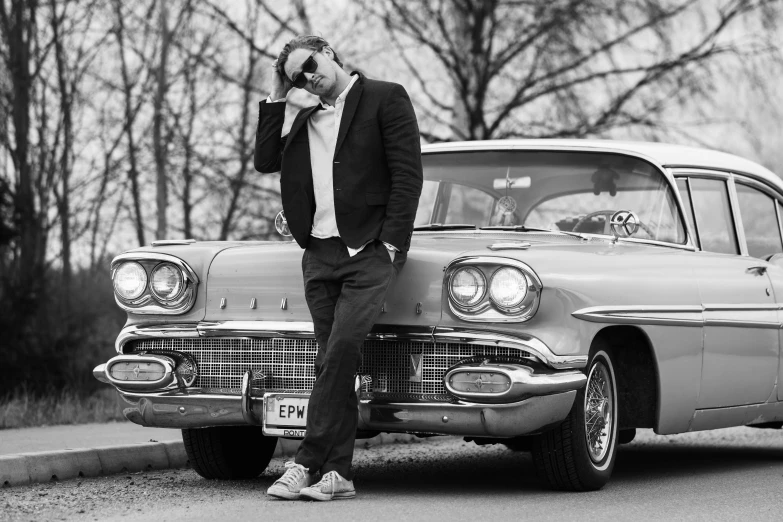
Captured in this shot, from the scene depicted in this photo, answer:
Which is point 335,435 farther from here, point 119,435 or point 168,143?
point 168,143

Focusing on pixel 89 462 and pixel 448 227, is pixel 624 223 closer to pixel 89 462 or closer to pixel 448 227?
pixel 448 227

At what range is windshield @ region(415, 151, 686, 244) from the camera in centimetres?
708

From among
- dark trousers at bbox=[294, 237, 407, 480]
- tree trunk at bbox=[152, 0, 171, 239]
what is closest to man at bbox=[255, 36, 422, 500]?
dark trousers at bbox=[294, 237, 407, 480]

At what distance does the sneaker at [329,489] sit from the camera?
18.7 ft

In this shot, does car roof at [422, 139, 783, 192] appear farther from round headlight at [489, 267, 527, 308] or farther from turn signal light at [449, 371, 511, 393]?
turn signal light at [449, 371, 511, 393]

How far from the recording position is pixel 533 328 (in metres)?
5.70

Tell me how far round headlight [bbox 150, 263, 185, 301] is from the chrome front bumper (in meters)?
0.49

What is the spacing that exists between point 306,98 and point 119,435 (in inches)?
375

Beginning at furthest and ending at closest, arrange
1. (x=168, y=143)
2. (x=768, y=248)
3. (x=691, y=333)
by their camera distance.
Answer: (x=168, y=143) < (x=768, y=248) < (x=691, y=333)

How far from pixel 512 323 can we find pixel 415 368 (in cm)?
46

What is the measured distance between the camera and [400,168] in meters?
5.80

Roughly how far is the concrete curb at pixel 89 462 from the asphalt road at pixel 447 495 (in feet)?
0.36

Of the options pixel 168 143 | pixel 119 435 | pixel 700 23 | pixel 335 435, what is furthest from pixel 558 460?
pixel 700 23

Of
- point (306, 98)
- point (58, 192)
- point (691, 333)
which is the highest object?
point (306, 98)
